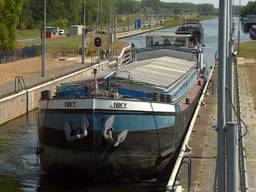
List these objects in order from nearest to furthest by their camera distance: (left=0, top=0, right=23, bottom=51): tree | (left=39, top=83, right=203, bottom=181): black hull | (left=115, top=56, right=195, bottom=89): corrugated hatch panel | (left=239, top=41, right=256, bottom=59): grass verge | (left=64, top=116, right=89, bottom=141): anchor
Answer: (left=64, top=116, right=89, bottom=141): anchor → (left=39, top=83, right=203, bottom=181): black hull → (left=115, top=56, right=195, bottom=89): corrugated hatch panel → (left=0, top=0, right=23, bottom=51): tree → (left=239, top=41, right=256, bottom=59): grass verge

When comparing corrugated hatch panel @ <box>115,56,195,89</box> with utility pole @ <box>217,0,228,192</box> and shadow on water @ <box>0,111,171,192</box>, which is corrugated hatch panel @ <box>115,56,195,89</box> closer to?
shadow on water @ <box>0,111,171,192</box>

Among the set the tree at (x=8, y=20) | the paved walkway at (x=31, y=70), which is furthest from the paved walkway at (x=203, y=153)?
the tree at (x=8, y=20)

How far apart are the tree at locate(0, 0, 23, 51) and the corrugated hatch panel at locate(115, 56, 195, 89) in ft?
84.3

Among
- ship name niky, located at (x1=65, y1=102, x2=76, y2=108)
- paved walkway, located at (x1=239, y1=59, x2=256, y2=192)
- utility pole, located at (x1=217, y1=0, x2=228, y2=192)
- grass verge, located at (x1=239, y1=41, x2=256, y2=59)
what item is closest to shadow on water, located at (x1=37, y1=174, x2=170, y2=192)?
ship name niky, located at (x1=65, y1=102, x2=76, y2=108)

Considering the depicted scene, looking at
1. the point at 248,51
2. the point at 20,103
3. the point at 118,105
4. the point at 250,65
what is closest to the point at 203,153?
the point at 118,105

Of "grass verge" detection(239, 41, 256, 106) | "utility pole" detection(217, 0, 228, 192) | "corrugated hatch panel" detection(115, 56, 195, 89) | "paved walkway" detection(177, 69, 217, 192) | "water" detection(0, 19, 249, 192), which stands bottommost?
"water" detection(0, 19, 249, 192)

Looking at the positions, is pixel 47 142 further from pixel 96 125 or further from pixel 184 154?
pixel 184 154

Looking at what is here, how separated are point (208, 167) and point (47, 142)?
457cm

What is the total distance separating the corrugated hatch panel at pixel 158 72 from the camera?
21.9 metres

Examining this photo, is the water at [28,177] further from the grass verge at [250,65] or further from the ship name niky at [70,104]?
the grass verge at [250,65]

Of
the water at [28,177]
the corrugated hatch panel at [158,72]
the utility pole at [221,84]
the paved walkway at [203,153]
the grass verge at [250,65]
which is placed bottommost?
the water at [28,177]

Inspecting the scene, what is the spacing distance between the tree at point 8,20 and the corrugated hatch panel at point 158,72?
2570 centimetres

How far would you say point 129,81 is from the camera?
2041 cm

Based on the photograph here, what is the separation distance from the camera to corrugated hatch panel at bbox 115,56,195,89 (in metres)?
21.9
